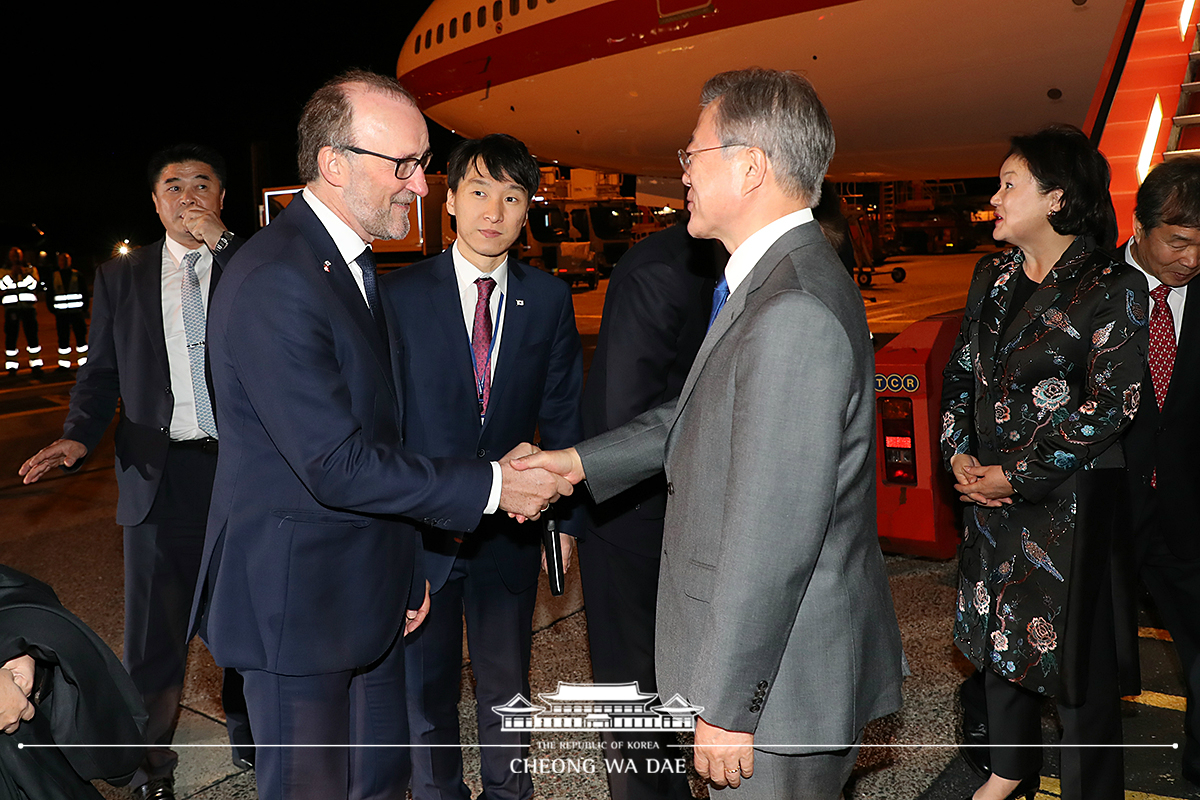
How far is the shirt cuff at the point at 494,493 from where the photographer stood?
2.20 metres

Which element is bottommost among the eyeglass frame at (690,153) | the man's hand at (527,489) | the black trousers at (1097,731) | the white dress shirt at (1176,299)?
the black trousers at (1097,731)

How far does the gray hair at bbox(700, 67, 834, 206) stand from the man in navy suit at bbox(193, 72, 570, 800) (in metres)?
0.87

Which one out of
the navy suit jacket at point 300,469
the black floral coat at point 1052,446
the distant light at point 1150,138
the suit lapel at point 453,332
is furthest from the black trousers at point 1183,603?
the distant light at point 1150,138

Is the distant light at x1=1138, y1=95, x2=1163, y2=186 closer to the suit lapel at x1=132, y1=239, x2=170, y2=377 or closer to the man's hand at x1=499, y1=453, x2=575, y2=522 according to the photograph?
the man's hand at x1=499, y1=453, x2=575, y2=522

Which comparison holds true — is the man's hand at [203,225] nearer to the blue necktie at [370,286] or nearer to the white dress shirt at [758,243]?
the blue necktie at [370,286]

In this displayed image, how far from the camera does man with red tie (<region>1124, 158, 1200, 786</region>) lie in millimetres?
2953

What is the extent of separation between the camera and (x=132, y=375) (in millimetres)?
3104

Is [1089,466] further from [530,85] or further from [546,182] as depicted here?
[546,182]

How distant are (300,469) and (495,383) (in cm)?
94

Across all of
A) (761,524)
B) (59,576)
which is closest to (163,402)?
(761,524)

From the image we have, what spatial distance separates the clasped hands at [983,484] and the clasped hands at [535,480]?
1.19 m

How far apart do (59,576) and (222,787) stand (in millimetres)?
2815

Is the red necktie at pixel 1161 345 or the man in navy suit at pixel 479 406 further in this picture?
the red necktie at pixel 1161 345

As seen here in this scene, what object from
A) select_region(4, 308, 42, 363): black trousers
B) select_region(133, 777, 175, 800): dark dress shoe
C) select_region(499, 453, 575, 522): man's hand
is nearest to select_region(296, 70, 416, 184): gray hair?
select_region(499, 453, 575, 522): man's hand
